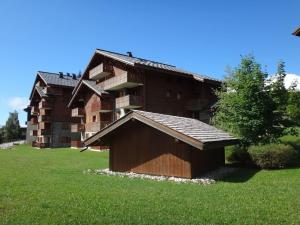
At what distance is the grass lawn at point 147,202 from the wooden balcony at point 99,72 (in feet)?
91.7

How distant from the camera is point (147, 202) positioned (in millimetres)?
9453

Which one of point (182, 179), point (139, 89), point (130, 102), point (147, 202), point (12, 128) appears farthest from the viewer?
point (12, 128)

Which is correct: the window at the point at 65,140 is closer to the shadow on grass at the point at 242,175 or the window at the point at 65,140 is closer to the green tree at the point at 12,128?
the green tree at the point at 12,128

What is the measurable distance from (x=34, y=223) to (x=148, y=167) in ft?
29.5

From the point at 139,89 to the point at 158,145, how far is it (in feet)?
75.1

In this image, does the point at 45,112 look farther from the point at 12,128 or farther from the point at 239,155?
the point at 239,155

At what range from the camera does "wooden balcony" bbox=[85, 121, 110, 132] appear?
40875mm

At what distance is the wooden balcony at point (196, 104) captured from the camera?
127 ft

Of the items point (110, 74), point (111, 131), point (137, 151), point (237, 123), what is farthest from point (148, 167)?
point (110, 74)

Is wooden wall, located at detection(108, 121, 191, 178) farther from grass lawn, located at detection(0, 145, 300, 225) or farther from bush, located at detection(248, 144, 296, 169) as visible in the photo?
bush, located at detection(248, 144, 296, 169)

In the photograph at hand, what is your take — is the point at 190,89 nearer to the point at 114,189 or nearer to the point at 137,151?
the point at 137,151

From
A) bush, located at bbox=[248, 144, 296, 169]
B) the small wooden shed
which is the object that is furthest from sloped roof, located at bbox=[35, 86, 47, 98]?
bush, located at bbox=[248, 144, 296, 169]

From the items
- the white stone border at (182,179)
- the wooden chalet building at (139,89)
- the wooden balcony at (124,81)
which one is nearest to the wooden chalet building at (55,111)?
the wooden chalet building at (139,89)

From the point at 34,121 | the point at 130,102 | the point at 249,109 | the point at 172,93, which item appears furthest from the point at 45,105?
the point at 249,109
